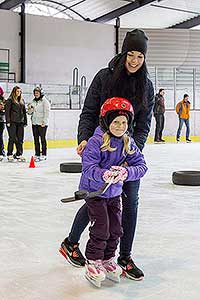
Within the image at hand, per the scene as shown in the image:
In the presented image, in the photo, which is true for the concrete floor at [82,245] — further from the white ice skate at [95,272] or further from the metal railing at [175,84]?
the metal railing at [175,84]

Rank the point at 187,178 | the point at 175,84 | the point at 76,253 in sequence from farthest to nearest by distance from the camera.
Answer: the point at 175,84
the point at 187,178
the point at 76,253

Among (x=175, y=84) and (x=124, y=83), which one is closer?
(x=124, y=83)

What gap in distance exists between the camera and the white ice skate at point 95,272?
88.1 inches

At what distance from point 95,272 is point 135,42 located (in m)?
1.01

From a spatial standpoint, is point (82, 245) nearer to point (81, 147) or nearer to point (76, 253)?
point (76, 253)

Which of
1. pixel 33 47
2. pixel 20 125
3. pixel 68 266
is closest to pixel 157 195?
pixel 68 266

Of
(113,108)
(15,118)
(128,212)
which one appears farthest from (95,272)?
(15,118)

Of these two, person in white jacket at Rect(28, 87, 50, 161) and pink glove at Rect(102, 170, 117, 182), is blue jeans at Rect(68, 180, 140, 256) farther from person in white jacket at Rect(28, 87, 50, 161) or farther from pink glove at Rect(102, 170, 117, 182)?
person in white jacket at Rect(28, 87, 50, 161)

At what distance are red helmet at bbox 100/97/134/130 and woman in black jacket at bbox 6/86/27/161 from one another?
5.95m

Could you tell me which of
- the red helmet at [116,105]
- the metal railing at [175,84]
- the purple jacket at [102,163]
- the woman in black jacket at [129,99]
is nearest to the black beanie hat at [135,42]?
the woman in black jacket at [129,99]

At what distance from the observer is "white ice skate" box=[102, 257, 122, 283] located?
232 cm

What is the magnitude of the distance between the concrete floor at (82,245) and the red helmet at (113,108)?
2.32 feet

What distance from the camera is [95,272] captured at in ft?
7.36

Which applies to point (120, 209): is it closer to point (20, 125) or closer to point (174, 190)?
point (174, 190)
